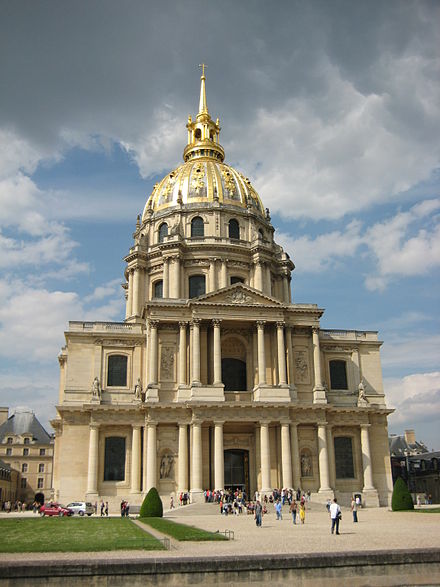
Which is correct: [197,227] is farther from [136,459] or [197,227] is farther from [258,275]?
[136,459]

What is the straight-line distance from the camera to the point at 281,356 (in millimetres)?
50719

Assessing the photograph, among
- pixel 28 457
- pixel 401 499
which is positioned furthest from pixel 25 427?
pixel 401 499

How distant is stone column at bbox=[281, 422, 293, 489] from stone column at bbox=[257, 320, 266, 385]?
12.4ft

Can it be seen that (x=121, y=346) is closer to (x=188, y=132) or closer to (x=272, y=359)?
(x=272, y=359)

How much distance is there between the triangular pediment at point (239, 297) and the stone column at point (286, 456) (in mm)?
9850

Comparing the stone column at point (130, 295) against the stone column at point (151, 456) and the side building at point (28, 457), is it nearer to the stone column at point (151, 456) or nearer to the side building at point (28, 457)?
the stone column at point (151, 456)

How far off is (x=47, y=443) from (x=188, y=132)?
48568 mm

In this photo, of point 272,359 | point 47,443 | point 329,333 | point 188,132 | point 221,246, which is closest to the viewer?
point 272,359

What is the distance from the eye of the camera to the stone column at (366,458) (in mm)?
50781

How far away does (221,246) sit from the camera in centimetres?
6244

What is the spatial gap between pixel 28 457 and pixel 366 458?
55.7 m

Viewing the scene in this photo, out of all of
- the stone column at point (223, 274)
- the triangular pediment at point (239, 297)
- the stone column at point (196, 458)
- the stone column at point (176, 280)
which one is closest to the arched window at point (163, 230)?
the stone column at point (176, 280)

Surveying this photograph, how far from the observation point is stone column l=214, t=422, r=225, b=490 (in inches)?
1813

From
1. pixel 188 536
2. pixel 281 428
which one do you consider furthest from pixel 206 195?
pixel 188 536
